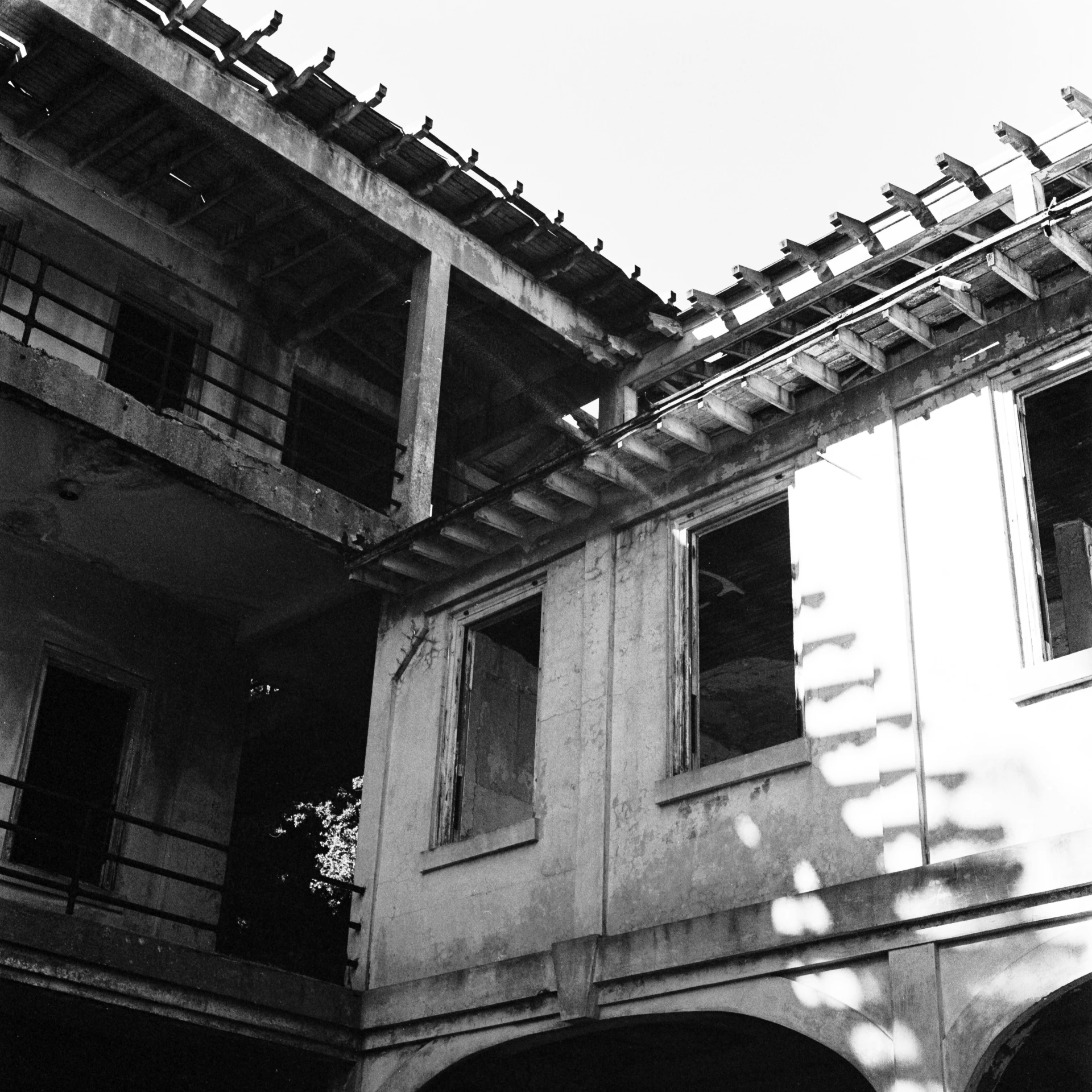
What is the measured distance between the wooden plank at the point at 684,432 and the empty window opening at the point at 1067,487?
2.23 meters

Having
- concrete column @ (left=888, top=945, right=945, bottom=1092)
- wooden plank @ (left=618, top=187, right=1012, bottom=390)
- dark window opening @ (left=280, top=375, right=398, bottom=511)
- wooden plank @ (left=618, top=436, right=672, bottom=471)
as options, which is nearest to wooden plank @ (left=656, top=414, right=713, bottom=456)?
wooden plank @ (left=618, top=436, right=672, bottom=471)

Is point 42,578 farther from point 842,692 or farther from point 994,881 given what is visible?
point 994,881

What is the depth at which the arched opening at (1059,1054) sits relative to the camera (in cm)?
970

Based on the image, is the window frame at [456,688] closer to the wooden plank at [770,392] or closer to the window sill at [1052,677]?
the wooden plank at [770,392]

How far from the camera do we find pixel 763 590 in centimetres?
1362

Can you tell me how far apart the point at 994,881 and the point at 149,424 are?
715 cm

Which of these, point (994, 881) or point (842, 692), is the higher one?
point (842, 692)

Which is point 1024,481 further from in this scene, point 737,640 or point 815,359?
point 737,640

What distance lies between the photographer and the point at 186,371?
1432 centimetres

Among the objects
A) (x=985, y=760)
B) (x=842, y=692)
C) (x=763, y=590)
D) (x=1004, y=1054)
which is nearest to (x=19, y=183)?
(x=763, y=590)

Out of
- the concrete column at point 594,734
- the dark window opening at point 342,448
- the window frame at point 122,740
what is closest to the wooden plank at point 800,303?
the dark window opening at point 342,448

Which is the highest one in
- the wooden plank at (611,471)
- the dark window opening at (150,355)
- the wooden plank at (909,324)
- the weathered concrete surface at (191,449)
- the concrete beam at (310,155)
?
the concrete beam at (310,155)

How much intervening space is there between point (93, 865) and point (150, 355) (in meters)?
4.81

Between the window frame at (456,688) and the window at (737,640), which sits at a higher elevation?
the window at (737,640)
